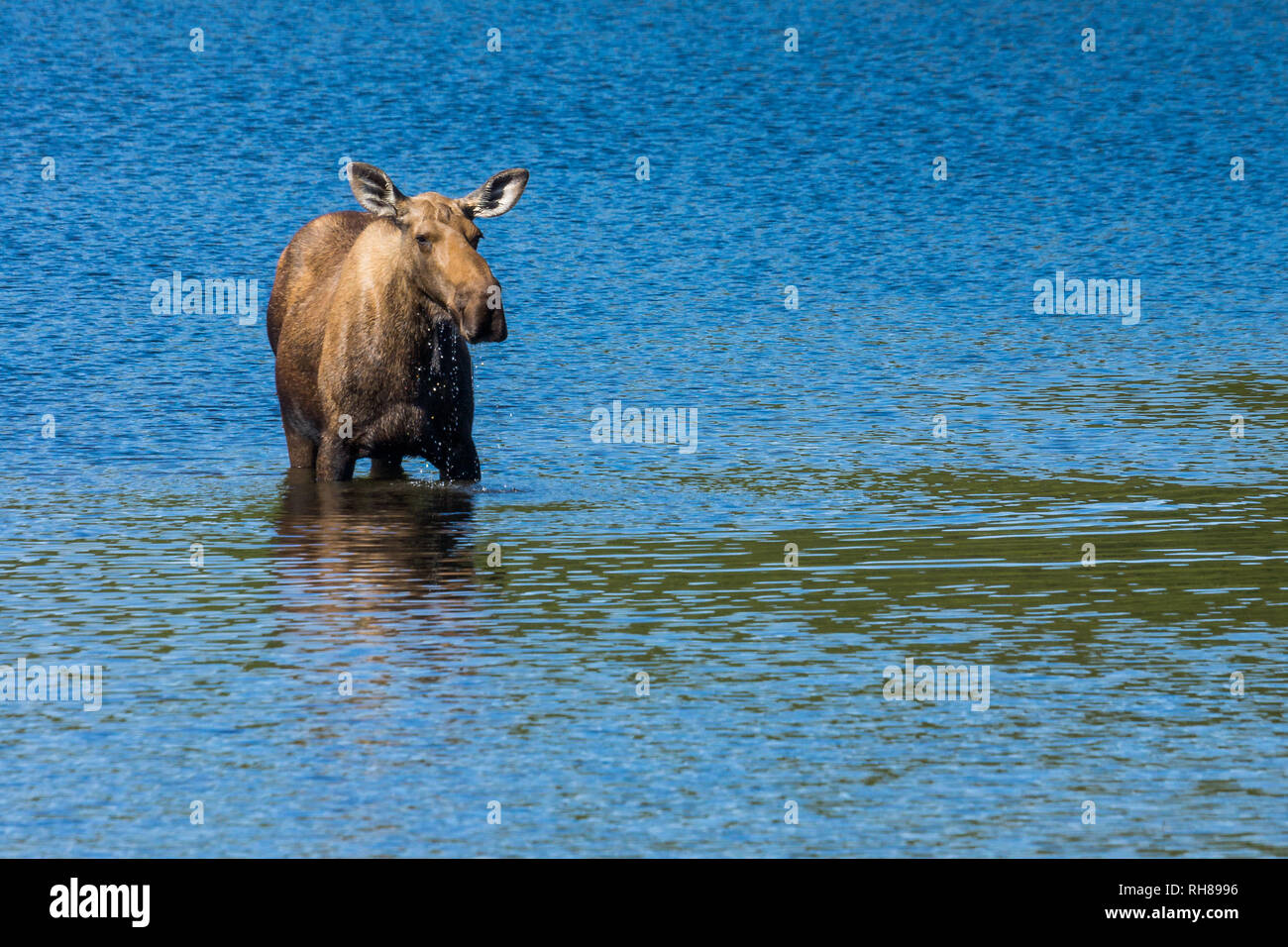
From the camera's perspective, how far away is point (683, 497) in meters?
15.9

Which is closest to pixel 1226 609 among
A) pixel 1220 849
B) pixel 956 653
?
pixel 956 653

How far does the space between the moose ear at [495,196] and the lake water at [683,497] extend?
76.2 inches

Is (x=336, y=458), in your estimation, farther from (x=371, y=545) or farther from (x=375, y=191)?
(x=371, y=545)

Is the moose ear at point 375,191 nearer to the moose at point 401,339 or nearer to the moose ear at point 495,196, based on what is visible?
the moose at point 401,339

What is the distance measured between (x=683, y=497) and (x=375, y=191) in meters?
2.93

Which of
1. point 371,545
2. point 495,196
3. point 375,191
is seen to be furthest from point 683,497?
point 375,191

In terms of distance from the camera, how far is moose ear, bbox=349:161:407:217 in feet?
52.2

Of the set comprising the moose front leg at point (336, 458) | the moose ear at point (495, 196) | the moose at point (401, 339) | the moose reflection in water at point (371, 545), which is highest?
the moose ear at point (495, 196)

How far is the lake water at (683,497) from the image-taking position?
8.70 metres

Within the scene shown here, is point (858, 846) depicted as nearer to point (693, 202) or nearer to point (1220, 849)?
point (1220, 849)

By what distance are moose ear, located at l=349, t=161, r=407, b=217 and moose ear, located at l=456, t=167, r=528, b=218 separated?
1.49 ft

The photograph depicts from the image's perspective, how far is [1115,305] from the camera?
2847 centimetres

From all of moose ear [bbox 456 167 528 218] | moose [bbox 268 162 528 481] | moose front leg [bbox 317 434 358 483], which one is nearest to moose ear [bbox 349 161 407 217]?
moose [bbox 268 162 528 481]

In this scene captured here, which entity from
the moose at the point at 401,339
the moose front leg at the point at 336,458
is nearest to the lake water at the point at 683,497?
the moose front leg at the point at 336,458
